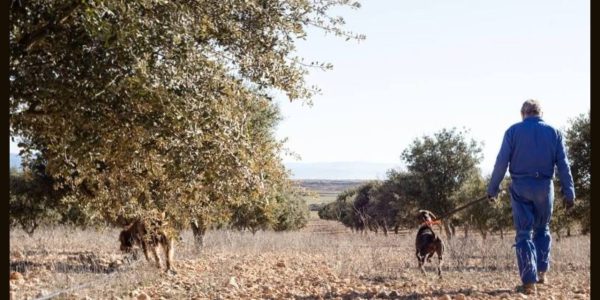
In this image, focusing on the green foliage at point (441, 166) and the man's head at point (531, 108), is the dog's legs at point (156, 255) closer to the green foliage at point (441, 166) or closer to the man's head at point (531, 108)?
the man's head at point (531, 108)

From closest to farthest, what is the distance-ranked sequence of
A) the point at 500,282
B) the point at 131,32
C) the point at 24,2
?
the point at 131,32, the point at 24,2, the point at 500,282

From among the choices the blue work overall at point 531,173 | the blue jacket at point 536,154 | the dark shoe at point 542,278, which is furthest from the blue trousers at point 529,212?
the dark shoe at point 542,278

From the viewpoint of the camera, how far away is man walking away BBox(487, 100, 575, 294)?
6.70 meters

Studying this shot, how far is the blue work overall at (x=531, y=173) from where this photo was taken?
6707mm

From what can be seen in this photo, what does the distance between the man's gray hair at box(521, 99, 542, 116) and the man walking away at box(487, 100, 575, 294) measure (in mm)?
77

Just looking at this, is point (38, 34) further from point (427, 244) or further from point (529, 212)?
point (427, 244)

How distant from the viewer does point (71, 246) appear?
20.3 meters

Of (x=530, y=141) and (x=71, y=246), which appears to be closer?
(x=530, y=141)

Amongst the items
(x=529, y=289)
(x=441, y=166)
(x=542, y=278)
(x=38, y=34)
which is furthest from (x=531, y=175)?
(x=441, y=166)

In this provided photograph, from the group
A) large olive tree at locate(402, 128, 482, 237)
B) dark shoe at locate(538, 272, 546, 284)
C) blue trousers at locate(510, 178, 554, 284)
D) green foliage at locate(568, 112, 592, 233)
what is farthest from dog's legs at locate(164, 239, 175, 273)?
large olive tree at locate(402, 128, 482, 237)

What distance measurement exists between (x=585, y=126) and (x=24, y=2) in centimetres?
1911

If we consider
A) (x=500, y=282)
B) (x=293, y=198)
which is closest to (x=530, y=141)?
(x=500, y=282)

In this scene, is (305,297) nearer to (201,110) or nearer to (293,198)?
(201,110)

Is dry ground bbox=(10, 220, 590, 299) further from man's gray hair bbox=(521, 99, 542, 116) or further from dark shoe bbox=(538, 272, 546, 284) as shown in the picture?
man's gray hair bbox=(521, 99, 542, 116)
